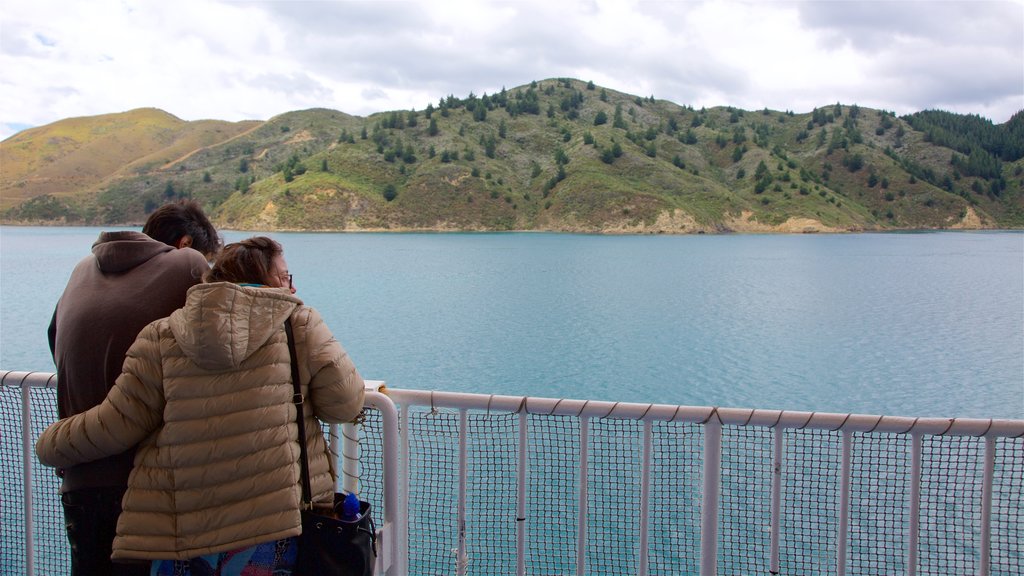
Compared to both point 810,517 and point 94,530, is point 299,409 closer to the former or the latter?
point 94,530

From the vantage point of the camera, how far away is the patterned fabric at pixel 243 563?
7.95ft

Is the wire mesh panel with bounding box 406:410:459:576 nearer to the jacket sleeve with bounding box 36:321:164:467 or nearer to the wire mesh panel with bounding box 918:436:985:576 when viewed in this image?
the jacket sleeve with bounding box 36:321:164:467

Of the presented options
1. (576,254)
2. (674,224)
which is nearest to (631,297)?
(576,254)

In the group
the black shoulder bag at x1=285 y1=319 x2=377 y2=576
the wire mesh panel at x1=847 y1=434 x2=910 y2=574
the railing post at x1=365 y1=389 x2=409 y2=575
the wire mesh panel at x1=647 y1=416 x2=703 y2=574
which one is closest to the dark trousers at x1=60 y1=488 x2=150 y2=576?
the black shoulder bag at x1=285 y1=319 x2=377 y2=576

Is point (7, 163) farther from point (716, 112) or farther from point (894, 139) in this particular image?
point (894, 139)

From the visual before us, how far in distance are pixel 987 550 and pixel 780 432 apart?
108 centimetres

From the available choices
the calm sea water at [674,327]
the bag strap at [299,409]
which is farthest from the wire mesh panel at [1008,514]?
the calm sea water at [674,327]

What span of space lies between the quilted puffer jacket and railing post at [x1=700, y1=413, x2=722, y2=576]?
6.03 feet

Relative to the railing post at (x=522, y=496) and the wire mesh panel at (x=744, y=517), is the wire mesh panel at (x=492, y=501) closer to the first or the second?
the railing post at (x=522, y=496)

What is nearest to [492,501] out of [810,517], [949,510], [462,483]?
[810,517]

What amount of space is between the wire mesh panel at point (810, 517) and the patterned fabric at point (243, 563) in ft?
7.42

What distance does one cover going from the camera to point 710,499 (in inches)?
128

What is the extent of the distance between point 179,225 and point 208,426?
1.04 metres

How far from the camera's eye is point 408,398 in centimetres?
331
